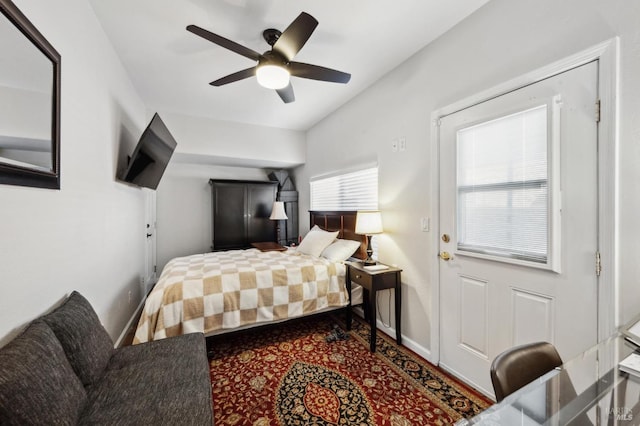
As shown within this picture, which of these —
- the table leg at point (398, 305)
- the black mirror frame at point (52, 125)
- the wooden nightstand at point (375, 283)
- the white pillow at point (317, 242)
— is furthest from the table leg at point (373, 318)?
the black mirror frame at point (52, 125)

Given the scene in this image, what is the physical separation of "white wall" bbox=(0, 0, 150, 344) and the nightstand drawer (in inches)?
82.5

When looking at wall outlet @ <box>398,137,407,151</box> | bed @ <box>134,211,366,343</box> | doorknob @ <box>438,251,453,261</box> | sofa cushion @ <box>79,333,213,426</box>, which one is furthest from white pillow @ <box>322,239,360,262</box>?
sofa cushion @ <box>79,333,213,426</box>

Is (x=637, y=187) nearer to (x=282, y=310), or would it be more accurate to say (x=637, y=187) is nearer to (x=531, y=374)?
(x=531, y=374)

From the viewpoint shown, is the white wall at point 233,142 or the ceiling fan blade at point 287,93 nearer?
the ceiling fan blade at point 287,93

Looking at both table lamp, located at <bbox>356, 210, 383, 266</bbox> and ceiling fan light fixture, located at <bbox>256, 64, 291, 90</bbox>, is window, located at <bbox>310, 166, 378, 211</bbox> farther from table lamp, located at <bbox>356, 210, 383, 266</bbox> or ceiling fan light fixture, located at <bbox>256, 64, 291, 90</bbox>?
ceiling fan light fixture, located at <bbox>256, 64, 291, 90</bbox>

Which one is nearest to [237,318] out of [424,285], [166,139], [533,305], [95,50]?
[424,285]

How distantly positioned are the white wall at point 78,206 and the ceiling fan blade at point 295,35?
47.2 inches

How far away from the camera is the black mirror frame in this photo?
0.96 metres

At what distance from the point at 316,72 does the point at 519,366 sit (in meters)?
2.16

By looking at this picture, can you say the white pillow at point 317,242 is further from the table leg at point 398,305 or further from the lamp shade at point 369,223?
the table leg at point 398,305

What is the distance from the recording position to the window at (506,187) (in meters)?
1.48

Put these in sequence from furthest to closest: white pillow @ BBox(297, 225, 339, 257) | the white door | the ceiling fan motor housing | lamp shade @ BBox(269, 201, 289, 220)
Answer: lamp shade @ BBox(269, 201, 289, 220), white pillow @ BBox(297, 225, 339, 257), the ceiling fan motor housing, the white door

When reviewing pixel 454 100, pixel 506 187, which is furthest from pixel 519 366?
pixel 454 100

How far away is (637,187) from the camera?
1155 millimetres
